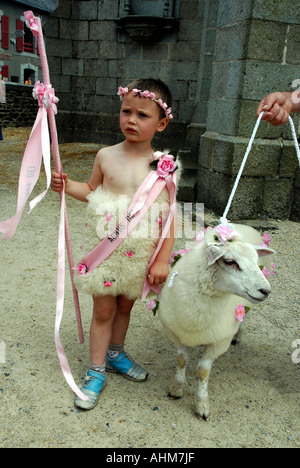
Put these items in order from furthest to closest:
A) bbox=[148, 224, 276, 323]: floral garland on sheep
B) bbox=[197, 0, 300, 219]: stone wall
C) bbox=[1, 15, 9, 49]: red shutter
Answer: bbox=[1, 15, 9, 49]: red shutter → bbox=[197, 0, 300, 219]: stone wall → bbox=[148, 224, 276, 323]: floral garland on sheep

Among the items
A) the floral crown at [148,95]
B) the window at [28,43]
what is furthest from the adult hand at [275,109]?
the window at [28,43]

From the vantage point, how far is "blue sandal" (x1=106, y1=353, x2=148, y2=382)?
2357 millimetres

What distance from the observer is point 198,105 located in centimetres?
715

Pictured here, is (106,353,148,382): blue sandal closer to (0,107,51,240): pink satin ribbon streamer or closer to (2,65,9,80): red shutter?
(0,107,51,240): pink satin ribbon streamer

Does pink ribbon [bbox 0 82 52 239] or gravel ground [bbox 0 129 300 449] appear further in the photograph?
pink ribbon [bbox 0 82 52 239]

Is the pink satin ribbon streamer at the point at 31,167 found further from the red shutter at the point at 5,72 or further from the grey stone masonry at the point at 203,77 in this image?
the red shutter at the point at 5,72

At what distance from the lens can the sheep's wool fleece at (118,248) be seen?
208 centimetres

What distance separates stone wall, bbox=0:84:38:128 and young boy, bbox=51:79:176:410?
43.7ft

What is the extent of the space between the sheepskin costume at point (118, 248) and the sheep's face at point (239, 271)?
0.38 metres

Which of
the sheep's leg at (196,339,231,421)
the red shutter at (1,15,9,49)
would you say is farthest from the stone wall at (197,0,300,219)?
the red shutter at (1,15,9,49)

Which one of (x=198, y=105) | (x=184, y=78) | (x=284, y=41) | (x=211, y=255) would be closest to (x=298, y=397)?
(x=211, y=255)

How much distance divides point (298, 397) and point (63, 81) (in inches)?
380

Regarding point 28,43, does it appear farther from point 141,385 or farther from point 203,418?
point 203,418

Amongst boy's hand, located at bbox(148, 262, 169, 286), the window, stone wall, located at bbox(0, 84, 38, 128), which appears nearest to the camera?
boy's hand, located at bbox(148, 262, 169, 286)
